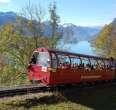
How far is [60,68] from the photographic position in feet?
82.8

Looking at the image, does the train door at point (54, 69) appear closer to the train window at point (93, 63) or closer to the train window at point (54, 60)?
the train window at point (54, 60)

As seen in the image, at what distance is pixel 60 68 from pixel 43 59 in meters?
1.45

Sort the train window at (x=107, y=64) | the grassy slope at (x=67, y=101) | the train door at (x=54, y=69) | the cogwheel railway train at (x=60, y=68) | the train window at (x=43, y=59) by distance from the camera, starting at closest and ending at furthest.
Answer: the grassy slope at (x=67, y=101) → the train door at (x=54, y=69) → the cogwheel railway train at (x=60, y=68) → the train window at (x=43, y=59) → the train window at (x=107, y=64)

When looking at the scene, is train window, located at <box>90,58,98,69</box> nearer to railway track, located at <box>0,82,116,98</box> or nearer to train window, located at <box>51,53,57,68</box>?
railway track, located at <box>0,82,116,98</box>

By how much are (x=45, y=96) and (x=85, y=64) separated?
274 inches

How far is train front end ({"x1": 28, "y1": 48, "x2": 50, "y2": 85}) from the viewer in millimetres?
24859

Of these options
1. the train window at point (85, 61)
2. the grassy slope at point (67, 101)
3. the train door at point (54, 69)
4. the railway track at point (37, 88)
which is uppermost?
the train window at point (85, 61)

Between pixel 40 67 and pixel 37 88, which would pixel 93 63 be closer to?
pixel 40 67

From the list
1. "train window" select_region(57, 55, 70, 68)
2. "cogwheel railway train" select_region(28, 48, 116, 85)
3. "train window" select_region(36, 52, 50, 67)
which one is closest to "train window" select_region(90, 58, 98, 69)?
"cogwheel railway train" select_region(28, 48, 116, 85)

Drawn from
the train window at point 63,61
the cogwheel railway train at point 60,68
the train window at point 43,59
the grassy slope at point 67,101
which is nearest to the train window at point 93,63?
the cogwheel railway train at point 60,68

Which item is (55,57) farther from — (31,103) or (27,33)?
(27,33)

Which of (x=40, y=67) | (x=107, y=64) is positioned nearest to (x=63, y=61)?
(x=40, y=67)

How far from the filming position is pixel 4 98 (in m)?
20.7

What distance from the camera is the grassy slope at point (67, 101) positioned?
66.0ft
